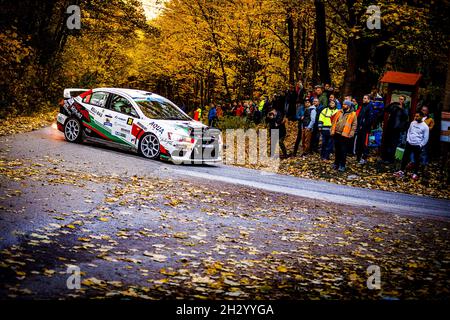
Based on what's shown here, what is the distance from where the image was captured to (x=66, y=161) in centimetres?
1188

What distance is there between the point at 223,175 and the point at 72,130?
552 cm

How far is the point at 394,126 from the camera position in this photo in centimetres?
1586

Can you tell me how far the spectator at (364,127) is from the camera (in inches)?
617

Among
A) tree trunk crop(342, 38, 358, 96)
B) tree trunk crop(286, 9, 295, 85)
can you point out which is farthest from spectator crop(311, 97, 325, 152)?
tree trunk crop(286, 9, 295, 85)

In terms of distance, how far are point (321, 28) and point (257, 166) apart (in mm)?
7625

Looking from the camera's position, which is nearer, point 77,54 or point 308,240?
point 308,240

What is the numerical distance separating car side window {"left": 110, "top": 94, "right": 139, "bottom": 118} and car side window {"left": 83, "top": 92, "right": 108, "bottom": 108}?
30cm

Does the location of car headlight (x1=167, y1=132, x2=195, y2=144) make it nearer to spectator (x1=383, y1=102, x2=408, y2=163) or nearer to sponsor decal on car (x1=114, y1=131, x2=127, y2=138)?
sponsor decal on car (x1=114, y1=131, x2=127, y2=138)

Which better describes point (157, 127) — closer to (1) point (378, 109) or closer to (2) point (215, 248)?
(2) point (215, 248)

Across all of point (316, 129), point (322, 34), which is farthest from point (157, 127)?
point (322, 34)

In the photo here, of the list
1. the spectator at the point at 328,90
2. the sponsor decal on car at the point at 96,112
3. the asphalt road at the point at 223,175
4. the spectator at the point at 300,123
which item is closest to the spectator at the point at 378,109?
the spectator at the point at 328,90
